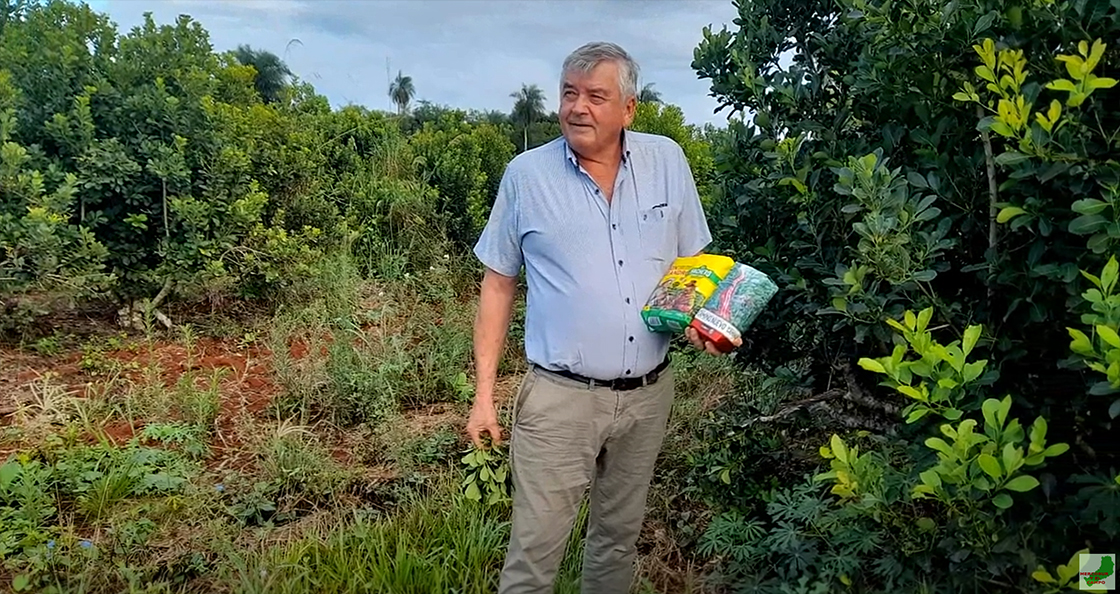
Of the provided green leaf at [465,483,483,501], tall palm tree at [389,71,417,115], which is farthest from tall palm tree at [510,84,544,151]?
green leaf at [465,483,483,501]

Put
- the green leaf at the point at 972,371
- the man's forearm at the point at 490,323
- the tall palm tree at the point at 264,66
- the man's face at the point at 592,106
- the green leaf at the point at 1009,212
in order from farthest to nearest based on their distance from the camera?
the tall palm tree at the point at 264,66
the man's forearm at the point at 490,323
the man's face at the point at 592,106
the green leaf at the point at 1009,212
the green leaf at the point at 972,371

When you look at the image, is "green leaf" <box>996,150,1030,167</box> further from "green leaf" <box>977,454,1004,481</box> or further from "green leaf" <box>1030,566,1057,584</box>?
"green leaf" <box>1030,566,1057,584</box>

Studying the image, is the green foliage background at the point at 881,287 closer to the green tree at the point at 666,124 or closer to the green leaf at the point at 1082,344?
the green leaf at the point at 1082,344

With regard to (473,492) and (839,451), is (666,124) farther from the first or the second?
(839,451)

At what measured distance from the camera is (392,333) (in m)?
5.05

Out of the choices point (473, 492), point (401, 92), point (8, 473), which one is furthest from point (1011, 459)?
point (401, 92)

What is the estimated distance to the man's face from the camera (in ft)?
7.49

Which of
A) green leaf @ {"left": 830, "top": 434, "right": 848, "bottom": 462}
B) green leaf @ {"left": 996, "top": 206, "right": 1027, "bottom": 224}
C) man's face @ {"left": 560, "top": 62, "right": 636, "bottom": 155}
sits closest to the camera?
green leaf @ {"left": 996, "top": 206, "right": 1027, "bottom": 224}

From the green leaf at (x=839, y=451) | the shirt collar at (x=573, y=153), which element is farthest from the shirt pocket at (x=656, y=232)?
the green leaf at (x=839, y=451)

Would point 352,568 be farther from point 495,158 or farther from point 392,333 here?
point 495,158

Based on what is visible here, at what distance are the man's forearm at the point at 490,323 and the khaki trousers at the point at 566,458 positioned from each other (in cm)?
11

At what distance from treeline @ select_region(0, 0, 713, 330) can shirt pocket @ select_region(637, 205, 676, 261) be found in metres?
1.97

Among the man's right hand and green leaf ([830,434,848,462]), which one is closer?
green leaf ([830,434,848,462])

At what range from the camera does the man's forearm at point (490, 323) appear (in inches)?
98.0
